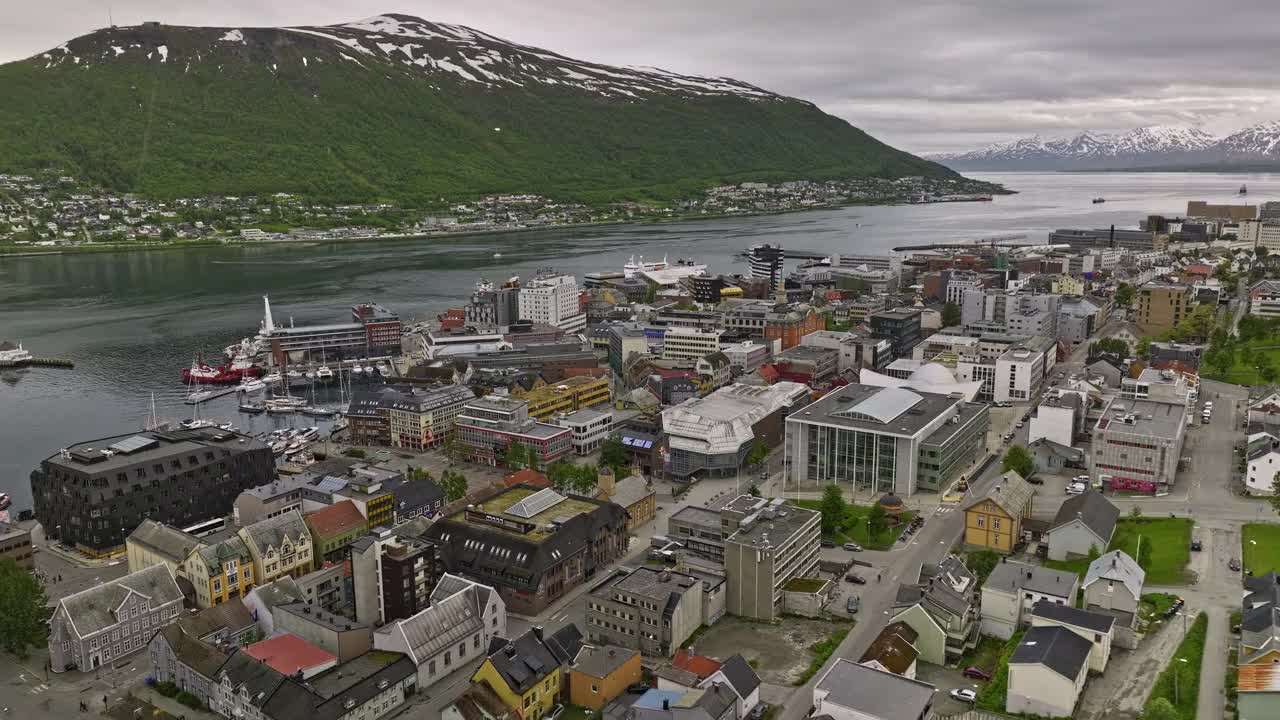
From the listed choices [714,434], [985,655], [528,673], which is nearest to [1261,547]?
[985,655]

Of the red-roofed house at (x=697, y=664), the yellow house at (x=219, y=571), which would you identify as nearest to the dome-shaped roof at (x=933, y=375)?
the red-roofed house at (x=697, y=664)

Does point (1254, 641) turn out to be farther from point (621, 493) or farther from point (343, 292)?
point (343, 292)

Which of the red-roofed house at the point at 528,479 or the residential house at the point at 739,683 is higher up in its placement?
the red-roofed house at the point at 528,479

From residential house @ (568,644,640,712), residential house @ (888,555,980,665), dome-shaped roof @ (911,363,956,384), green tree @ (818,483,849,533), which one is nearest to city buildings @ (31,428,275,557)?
residential house @ (568,644,640,712)

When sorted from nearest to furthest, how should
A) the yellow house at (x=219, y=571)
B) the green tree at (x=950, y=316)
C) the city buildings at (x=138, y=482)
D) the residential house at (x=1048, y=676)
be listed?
the residential house at (x=1048, y=676) → the yellow house at (x=219, y=571) → the city buildings at (x=138, y=482) → the green tree at (x=950, y=316)

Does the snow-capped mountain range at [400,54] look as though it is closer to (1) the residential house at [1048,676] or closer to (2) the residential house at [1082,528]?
(2) the residential house at [1082,528]

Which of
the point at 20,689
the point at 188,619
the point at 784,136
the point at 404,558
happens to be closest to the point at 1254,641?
the point at 404,558

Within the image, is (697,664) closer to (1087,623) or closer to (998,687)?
(998,687)
